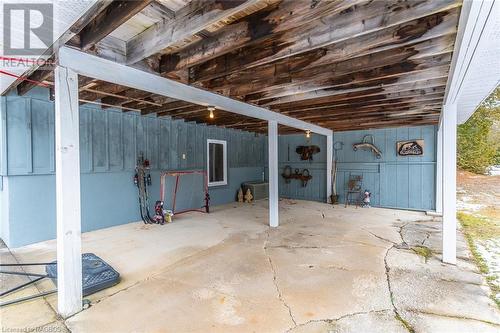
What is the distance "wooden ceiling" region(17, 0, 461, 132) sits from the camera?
6.08 ft

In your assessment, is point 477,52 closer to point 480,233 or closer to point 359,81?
point 359,81

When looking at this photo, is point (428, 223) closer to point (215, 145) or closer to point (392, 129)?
point (392, 129)

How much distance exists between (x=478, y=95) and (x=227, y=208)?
575 centimetres

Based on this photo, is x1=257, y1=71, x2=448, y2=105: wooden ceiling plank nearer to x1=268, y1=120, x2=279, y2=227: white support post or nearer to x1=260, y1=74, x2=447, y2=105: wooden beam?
x1=260, y1=74, x2=447, y2=105: wooden beam

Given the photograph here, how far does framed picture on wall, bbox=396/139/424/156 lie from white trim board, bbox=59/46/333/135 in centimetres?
478

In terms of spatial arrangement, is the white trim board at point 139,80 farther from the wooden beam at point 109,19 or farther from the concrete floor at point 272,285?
the concrete floor at point 272,285

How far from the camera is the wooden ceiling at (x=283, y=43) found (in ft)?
6.08

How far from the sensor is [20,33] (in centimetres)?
202

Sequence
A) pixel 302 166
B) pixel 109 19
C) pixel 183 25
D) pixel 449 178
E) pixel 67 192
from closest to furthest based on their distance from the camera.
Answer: pixel 109 19 → pixel 183 25 → pixel 67 192 → pixel 449 178 → pixel 302 166

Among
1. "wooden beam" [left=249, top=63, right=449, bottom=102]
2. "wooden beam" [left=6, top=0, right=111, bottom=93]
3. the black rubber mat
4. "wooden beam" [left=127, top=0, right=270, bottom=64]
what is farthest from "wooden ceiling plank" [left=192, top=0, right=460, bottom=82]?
the black rubber mat

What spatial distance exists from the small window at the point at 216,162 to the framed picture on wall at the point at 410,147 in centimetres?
507

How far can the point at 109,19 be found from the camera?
1861 millimetres

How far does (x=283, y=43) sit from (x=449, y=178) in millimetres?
2931

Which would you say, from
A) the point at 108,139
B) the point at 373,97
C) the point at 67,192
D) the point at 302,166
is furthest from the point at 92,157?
the point at 302,166
